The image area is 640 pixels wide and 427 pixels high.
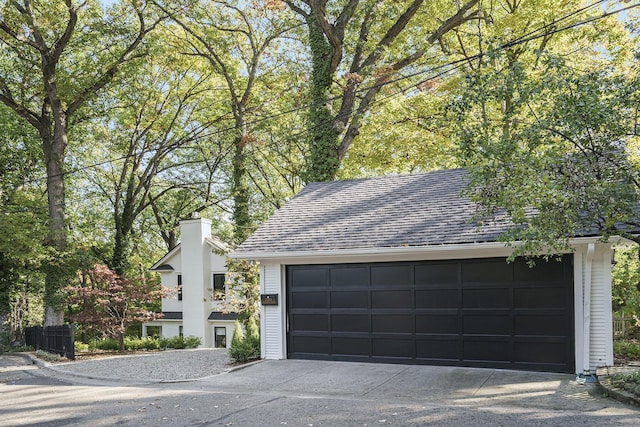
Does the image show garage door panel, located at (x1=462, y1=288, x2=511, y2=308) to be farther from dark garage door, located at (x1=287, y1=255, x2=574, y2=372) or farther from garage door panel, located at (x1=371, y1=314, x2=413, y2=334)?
garage door panel, located at (x1=371, y1=314, x2=413, y2=334)

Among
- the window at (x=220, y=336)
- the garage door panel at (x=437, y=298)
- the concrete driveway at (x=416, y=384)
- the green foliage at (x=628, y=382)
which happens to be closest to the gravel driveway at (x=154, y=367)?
the concrete driveway at (x=416, y=384)

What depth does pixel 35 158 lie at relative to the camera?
25750 millimetres

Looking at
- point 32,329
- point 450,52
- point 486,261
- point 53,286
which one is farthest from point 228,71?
point 486,261

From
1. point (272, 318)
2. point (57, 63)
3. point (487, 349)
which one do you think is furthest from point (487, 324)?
point (57, 63)

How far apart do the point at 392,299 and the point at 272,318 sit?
2.93 m

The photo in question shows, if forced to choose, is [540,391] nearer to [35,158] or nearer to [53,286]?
[53,286]

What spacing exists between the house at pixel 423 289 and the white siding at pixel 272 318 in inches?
0.9

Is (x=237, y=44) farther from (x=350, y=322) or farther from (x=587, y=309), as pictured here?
(x=587, y=309)

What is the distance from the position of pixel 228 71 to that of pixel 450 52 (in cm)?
964

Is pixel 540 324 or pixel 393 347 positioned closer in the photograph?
pixel 540 324

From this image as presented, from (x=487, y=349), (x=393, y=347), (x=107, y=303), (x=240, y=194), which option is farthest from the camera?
(x=240, y=194)

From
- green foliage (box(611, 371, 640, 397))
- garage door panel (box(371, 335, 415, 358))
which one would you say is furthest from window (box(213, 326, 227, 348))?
green foliage (box(611, 371, 640, 397))

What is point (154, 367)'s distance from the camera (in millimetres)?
13141

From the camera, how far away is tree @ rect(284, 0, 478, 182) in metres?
20.8
